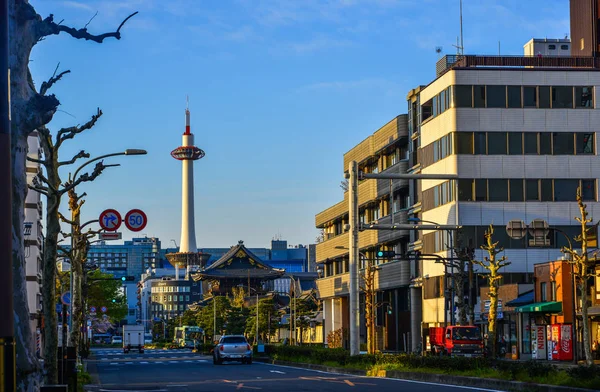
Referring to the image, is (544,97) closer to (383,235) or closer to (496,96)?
(496,96)

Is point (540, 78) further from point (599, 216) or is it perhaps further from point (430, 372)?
point (430, 372)

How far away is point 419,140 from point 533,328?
2092 centimetres

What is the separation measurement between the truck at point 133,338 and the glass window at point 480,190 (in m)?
53.2

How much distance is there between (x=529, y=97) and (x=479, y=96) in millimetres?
3264

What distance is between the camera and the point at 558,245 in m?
66.3

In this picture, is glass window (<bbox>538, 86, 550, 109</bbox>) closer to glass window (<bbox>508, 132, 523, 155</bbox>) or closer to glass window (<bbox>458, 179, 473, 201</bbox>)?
glass window (<bbox>508, 132, 523, 155</bbox>)

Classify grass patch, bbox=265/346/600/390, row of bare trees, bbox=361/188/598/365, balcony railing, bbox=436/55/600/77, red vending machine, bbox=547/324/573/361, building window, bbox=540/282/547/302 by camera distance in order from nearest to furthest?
grass patch, bbox=265/346/600/390
row of bare trees, bbox=361/188/598/365
red vending machine, bbox=547/324/573/361
building window, bbox=540/282/547/302
balcony railing, bbox=436/55/600/77

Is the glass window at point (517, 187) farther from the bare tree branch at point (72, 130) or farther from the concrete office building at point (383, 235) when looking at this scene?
the bare tree branch at point (72, 130)

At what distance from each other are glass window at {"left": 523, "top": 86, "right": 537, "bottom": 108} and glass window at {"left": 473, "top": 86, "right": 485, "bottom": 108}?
107 inches

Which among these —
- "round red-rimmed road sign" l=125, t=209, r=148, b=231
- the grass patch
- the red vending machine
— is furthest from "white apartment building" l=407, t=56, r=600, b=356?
"round red-rimmed road sign" l=125, t=209, r=148, b=231

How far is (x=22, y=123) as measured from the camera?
52.5 feet

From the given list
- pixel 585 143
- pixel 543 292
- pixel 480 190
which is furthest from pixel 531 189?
pixel 543 292

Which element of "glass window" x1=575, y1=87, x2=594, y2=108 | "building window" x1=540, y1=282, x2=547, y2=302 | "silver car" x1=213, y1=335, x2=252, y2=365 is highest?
"glass window" x1=575, y1=87, x2=594, y2=108

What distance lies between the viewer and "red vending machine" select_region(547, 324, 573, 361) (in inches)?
2019
